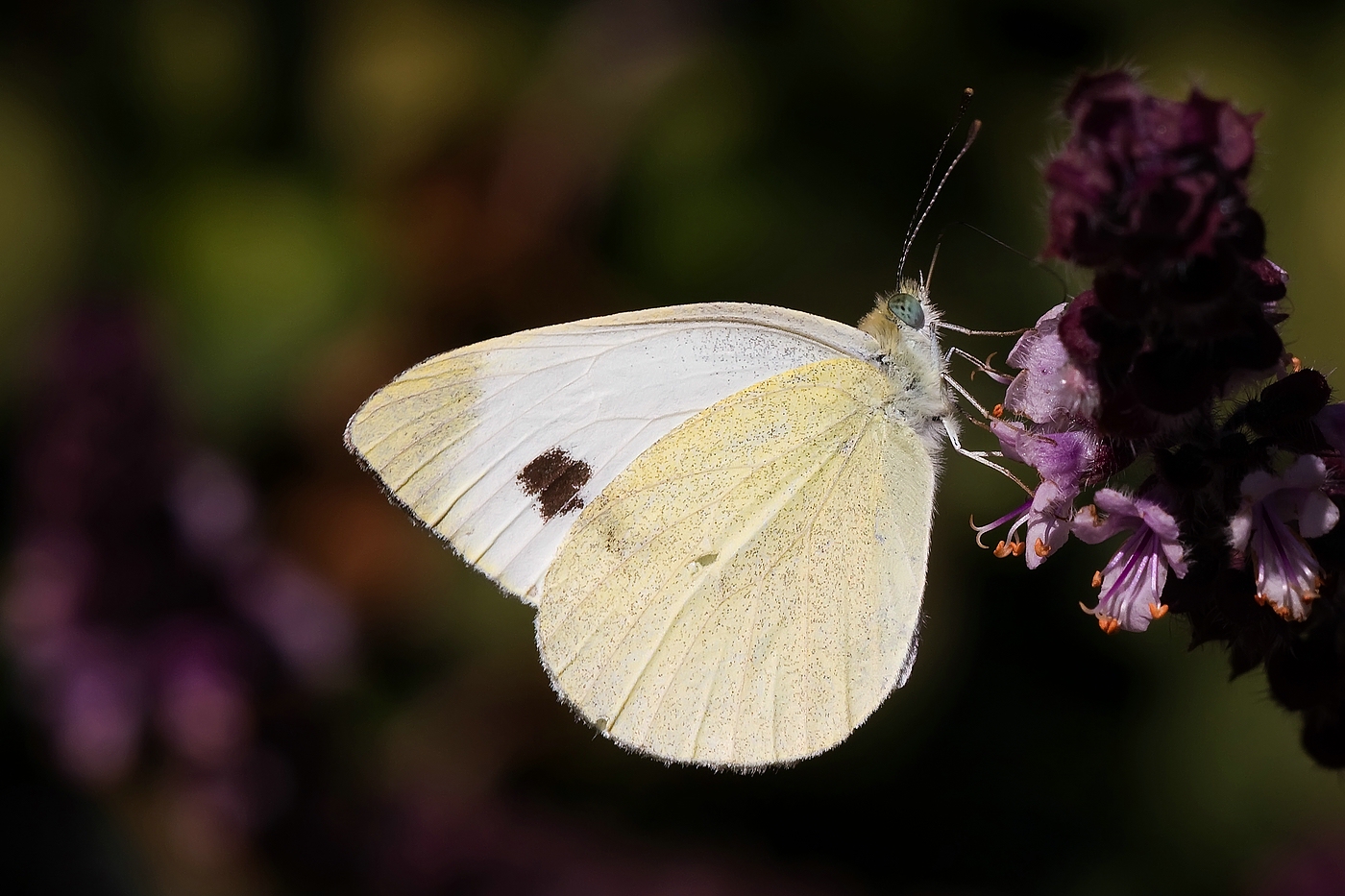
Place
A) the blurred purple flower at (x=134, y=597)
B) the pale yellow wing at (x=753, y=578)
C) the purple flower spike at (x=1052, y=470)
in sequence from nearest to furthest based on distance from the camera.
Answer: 1. the purple flower spike at (x=1052, y=470)
2. the pale yellow wing at (x=753, y=578)
3. the blurred purple flower at (x=134, y=597)

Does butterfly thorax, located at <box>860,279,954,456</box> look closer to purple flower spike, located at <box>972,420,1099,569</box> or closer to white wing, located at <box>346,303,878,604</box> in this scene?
white wing, located at <box>346,303,878,604</box>

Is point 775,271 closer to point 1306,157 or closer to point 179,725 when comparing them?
point 1306,157

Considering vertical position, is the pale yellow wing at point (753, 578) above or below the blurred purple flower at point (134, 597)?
above

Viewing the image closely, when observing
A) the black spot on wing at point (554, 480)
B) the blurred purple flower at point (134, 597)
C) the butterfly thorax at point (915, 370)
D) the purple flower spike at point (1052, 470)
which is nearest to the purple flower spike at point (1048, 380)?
the purple flower spike at point (1052, 470)

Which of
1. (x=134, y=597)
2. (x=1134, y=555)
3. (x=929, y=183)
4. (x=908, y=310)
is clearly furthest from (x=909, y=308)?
(x=134, y=597)

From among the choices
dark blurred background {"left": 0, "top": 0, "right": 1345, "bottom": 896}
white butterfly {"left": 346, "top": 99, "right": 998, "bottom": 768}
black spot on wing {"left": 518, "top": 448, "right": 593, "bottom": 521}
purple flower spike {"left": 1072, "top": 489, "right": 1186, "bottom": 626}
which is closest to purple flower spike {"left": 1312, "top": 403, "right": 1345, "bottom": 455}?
purple flower spike {"left": 1072, "top": 489, "right": 1186, "bottom": 626}

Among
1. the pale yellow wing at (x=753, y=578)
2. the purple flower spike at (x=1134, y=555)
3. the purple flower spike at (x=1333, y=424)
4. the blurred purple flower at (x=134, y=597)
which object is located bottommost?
the blurred purple flower at (x=134, y=597)

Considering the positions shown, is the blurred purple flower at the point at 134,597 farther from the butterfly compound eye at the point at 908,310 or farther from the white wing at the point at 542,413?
the butterfly compound eye at the point at 908,310
